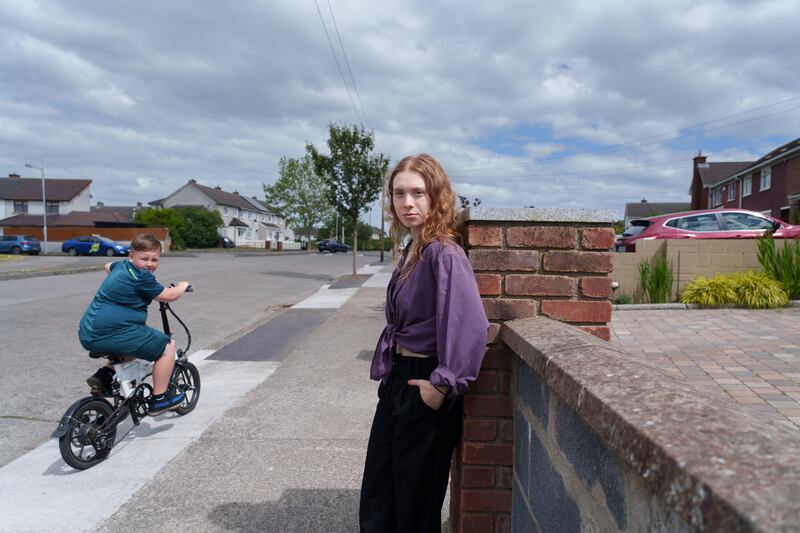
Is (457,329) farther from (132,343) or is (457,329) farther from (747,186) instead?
(747,186)

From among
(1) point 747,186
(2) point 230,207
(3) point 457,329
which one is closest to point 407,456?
(3) point 457,329

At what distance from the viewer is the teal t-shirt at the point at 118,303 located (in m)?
3.91

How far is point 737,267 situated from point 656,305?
2325 millimetres

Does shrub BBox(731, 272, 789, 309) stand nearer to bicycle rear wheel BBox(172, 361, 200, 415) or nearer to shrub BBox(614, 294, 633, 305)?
shrub BBox(614, 294, 633, 305)

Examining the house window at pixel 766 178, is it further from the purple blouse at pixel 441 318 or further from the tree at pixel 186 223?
the tree at pixel 186 223

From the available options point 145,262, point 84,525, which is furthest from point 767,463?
point 145,262

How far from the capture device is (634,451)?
3.17 feet

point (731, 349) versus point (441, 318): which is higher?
point (441, 318)

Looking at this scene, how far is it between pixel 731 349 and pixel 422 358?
5.94m

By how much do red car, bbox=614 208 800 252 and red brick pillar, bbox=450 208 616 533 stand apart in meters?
11.4

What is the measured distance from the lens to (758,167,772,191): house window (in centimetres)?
2880

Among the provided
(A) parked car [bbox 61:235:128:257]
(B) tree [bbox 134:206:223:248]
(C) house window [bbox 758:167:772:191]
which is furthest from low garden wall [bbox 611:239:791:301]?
(B) tree [bbox 134:206:223:248]

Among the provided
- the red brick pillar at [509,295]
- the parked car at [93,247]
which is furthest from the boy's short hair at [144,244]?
the parked car at [93,247]

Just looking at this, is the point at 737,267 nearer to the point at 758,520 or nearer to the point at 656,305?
the point at 656,305
